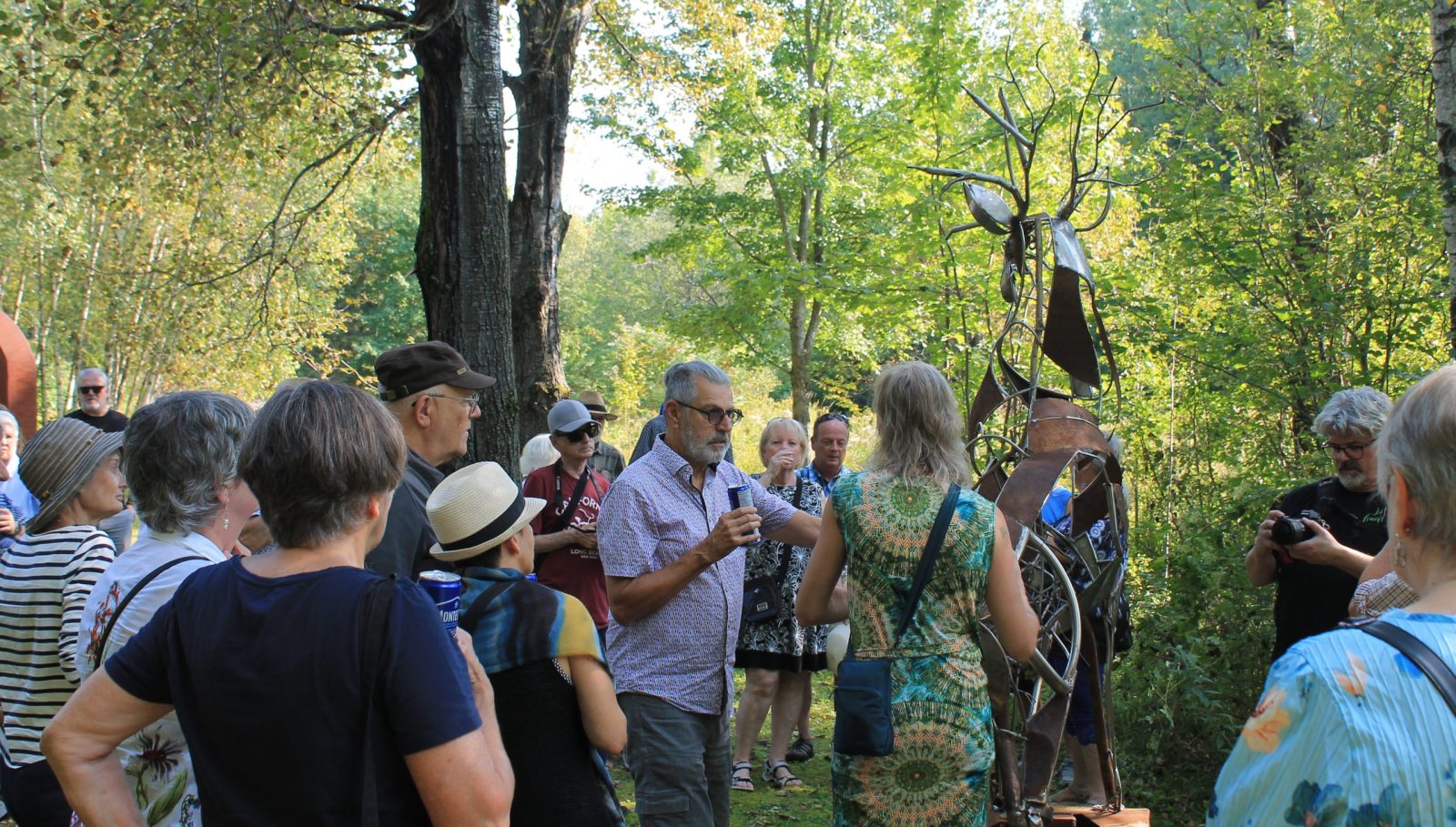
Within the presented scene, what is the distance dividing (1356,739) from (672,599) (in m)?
2.30

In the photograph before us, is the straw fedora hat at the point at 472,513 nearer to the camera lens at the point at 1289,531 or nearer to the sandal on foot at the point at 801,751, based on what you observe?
the camera lens at the point at 1289,531

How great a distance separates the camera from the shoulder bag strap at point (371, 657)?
1.64 metres

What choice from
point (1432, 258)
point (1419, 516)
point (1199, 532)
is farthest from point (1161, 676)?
point (1419, 516)

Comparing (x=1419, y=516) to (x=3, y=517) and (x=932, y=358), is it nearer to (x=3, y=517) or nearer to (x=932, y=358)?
(x=3, y=517)

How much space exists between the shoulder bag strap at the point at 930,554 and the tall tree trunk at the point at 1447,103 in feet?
8.49

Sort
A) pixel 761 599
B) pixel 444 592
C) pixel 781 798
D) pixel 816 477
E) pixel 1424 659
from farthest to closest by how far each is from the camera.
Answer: pixel 816 477 → pixel 781 798 → pixel 761 599 → pixel 444 592 → pixel 1424 659

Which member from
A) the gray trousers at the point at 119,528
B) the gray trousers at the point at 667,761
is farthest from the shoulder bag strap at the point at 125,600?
the gray trousers at the point at 119,528

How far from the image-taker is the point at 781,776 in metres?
5.79

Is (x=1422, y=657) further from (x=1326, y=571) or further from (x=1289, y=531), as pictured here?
(x=1326, y=571)

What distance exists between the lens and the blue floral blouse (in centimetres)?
128

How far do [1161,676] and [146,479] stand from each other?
4.27 m

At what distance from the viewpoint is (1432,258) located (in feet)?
20.4

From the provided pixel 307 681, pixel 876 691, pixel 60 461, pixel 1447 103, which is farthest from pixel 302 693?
pixel 1447 103

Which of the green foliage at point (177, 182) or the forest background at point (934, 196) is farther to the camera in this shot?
the green foliage at point (177, 182)
